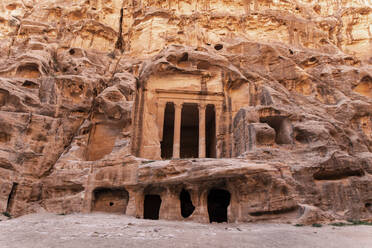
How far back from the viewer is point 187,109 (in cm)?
2339

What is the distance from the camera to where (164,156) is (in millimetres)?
24656

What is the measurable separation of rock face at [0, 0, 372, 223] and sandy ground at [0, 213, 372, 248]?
237cm

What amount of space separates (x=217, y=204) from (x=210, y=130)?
9508mm

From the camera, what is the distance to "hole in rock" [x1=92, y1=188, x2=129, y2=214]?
558 inches

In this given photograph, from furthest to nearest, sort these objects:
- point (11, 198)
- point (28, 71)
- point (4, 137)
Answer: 1. point (28, 71)
2. point (4, 137)
3. point (11, 198)

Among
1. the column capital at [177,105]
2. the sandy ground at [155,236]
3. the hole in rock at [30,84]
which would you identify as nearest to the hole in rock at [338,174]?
the sandy ground at [155,236]

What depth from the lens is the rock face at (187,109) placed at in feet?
43.7

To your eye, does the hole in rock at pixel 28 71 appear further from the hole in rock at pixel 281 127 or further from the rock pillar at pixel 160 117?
the hole in rock at pixel 281 127

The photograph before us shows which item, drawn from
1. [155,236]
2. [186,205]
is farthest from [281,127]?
[155,236]

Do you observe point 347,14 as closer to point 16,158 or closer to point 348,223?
point 348,223

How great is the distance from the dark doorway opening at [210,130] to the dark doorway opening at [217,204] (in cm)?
604

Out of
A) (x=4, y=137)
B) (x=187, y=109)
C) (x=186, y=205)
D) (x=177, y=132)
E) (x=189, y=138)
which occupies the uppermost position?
(x=187, y=109)

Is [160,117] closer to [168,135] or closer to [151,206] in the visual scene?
[168,135]

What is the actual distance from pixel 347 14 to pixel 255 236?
33.4 m
